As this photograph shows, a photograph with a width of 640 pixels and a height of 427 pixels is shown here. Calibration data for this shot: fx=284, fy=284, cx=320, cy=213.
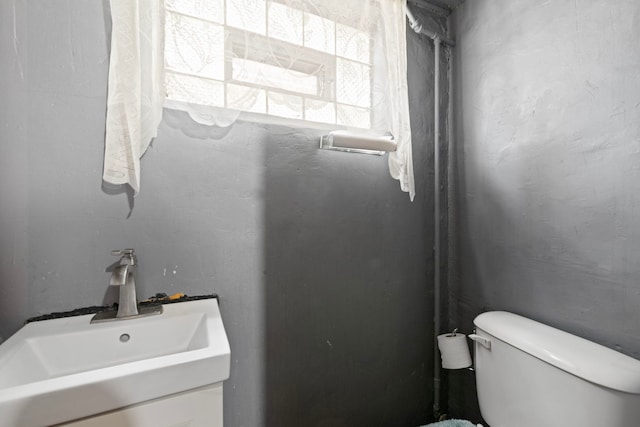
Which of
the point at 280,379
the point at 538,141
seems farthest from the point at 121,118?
the point at 538,141

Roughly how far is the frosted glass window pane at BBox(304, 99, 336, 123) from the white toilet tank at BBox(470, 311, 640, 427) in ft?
3.13

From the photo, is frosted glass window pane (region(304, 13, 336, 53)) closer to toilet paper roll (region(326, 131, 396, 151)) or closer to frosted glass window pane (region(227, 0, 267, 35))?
frosted glass window pane (region(227, 0, 267, 35))

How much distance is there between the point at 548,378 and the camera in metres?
0.81

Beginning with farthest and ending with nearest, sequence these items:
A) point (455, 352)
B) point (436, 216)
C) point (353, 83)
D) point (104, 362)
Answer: point (436, 216), point (455, 352), point (353, 83), point (104, 362)

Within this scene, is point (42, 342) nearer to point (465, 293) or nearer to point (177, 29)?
point (177, 29)

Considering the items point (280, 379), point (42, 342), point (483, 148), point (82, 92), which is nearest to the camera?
point (42, 342)

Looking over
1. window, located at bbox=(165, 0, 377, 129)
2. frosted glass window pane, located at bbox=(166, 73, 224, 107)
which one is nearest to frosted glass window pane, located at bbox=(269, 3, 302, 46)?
window, located at bbox=(165, 0, 377, 129)

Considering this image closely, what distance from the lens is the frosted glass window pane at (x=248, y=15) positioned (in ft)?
3.05

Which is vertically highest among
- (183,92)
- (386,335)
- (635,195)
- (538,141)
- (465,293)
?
(183,92)

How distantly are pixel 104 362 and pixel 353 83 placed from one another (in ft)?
3.99

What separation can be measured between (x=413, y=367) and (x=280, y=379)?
647 mm

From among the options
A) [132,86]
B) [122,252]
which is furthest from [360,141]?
[122,252]

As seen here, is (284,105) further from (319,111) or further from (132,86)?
(132,86)

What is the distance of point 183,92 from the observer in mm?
896
